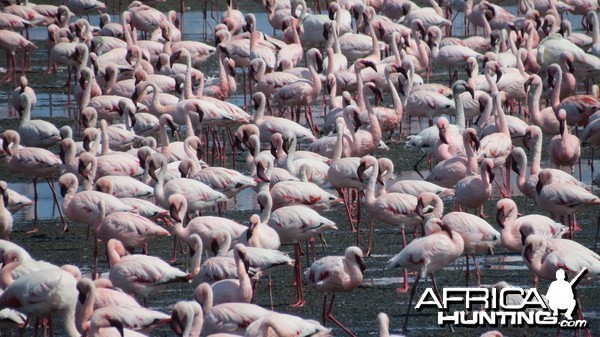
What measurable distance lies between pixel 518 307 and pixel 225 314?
1981 millimetres

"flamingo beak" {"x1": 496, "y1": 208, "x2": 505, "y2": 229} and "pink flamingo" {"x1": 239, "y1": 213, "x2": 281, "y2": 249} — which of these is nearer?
"pink flamingo" {"x1": 239, "y1": 213, "x2": 281, "y2": 249}

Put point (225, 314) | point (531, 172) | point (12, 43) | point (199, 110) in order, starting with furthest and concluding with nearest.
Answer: point (12, 43) → point (199, 110) → point (531, 172) → point (225, 314)

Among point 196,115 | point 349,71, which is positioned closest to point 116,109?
point 196,115

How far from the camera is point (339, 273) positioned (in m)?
9.30

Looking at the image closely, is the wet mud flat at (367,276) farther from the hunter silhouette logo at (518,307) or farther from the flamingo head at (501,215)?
the flamingo head at (501,215)

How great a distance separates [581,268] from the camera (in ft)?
29.6

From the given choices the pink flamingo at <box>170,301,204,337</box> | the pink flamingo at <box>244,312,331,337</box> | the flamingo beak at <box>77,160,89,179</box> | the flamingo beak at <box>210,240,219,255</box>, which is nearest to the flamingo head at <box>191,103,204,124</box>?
the flamingo beak at <box>77,160,89,179</box>

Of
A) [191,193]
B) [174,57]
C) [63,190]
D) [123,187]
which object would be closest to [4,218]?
[63,190]

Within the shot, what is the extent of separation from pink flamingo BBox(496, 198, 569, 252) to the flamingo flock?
2 centimetres

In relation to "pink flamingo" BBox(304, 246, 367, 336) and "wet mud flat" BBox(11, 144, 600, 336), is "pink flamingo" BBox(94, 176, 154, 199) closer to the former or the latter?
"wet mud flat" BBox(11, 144, 600, 336)

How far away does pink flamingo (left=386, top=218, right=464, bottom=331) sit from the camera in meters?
9.43

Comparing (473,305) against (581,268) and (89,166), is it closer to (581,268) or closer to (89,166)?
(581,268)

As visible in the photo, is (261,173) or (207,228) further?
(261,173)

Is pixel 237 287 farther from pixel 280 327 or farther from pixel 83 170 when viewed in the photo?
pixel 83 170
